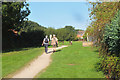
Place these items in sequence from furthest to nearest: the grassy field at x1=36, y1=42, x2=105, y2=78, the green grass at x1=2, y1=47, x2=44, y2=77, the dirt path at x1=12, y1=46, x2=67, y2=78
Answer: the green grass at x1=2, y1=47, x2=44, y2=77 < the dirt path at x1=12, y1=46, x2=67, y2=78 < the grassy field at x1=36, y1=42, x2=105, y2=78

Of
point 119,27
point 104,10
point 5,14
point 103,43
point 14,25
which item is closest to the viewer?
point 119,27

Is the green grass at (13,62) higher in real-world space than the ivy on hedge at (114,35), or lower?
lower

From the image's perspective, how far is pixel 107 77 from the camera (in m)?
7.52

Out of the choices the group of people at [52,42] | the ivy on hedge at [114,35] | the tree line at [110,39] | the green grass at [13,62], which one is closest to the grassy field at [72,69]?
the tree line at [110,39]

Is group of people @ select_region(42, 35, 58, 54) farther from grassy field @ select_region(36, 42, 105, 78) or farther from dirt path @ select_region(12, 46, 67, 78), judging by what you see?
dirt path @ select_region(12, 46, 67, 78)

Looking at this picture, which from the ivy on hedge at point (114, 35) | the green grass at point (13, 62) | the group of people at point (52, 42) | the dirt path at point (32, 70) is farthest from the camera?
the group of people at point (52, 42)

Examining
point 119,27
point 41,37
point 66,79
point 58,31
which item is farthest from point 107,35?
point 58,31

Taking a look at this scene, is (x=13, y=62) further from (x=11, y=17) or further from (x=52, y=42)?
(x=11, y=17)

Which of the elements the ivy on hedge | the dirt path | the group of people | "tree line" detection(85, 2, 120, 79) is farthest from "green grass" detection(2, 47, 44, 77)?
the ivy on hedge

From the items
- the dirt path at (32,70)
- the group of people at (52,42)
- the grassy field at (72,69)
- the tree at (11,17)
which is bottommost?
the dirt path at (32,70)

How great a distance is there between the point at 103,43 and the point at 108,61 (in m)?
1.00

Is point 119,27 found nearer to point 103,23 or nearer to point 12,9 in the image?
point 103,23

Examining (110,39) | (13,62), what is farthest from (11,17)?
(110,39)

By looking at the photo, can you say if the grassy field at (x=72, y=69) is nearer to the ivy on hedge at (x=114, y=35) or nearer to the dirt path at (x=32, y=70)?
the dirt path at (x=32, y=70)
